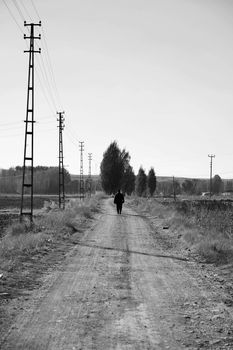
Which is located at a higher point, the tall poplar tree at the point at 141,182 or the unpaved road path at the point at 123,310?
the tall poplar tree at the point at 141,182

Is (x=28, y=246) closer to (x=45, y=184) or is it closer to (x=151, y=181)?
(x=151, y=181)

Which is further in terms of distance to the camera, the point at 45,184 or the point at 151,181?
the point at 45,184

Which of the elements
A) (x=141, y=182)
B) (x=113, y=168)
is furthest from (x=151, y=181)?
(x=113, y=168)

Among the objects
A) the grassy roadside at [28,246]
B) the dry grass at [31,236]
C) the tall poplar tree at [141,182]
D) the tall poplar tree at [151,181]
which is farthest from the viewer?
the tall poplar tree at [151,181]

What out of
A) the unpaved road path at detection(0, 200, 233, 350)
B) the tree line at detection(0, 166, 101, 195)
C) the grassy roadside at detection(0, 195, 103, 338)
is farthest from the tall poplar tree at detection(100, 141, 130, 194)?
the tree line at detection(0, 166, 101, 195)

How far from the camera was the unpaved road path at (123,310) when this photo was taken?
533cm

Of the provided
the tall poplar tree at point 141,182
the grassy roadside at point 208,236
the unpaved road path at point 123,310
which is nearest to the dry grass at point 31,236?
the unpaved road path at point 123,310

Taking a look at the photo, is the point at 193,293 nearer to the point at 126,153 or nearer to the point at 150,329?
the point at 150,329

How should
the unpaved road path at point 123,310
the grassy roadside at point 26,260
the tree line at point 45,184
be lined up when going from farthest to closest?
the tree line at point 45,184 → the grassy roadside at point 26,260 → the unpaved road path at point 123,310

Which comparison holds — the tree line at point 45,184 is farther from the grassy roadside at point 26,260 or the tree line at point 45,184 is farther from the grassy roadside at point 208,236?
the grassy roadside at point 26,260

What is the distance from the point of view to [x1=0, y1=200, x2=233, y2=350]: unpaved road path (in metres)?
5.33

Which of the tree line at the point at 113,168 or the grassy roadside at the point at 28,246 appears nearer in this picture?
the grassy roadside at the point at 28,246

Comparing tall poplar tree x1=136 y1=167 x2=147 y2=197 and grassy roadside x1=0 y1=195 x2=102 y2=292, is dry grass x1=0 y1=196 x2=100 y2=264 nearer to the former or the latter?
grassy roadside x1=0 y1=195 x2=102 y2=292

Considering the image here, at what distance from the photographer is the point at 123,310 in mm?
6723
